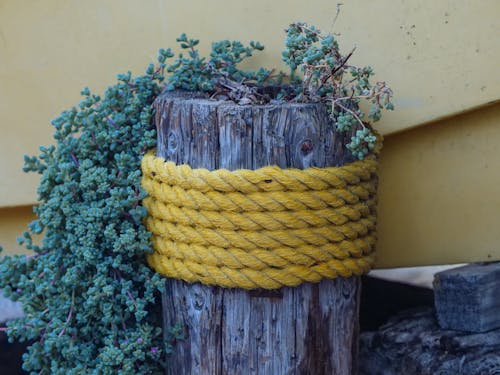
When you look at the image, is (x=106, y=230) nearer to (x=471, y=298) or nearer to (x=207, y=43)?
(x=207, y=43)

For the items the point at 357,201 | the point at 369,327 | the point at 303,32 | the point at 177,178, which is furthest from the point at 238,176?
the point at 369,327

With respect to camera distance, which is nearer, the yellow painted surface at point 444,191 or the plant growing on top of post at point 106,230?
the plant growing on top of post at point 106,230

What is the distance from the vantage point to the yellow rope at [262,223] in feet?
5.13

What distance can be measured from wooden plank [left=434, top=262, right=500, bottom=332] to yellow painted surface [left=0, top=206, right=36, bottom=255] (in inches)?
45.9

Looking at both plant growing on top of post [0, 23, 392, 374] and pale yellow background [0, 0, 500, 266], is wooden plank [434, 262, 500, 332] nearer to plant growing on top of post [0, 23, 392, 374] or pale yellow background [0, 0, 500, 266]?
pale yellow background [0, 0, 500, 266]

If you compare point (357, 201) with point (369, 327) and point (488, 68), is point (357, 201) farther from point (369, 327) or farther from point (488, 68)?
point (369, 327)

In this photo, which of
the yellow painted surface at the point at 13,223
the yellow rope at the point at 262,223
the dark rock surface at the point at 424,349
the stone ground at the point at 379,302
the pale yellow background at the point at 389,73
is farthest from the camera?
the yellow painted surface at the point at 13,223

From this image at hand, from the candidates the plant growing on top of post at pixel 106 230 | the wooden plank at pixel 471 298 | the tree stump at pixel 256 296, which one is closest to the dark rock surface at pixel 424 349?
the wooden plank at pixel 471 298

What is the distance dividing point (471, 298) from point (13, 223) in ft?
4.20

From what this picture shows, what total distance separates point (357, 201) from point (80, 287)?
63 cm

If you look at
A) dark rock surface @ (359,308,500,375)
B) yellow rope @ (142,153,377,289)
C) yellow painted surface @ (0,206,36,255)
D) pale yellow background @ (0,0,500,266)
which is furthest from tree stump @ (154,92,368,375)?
yellow painted surface @ (0,206,36,255)

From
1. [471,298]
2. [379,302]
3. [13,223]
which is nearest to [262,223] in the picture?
[471,298]

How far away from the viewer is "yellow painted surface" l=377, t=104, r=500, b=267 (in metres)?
1.87

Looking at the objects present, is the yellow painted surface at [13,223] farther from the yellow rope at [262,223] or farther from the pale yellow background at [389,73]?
the yellow rope at [262,223]
